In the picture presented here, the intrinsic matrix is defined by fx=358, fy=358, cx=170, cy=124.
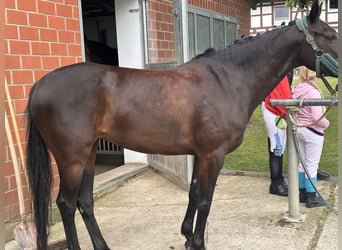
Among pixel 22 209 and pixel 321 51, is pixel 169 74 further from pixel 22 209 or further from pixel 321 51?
pixel 22 209

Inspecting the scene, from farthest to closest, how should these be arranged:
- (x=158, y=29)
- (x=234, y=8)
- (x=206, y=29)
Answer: (x=234, y=8)
(x=206, y=29)
(x=158, y=29)

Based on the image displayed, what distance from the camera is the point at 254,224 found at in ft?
10.9

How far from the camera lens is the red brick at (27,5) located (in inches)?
129

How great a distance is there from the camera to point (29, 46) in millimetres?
3375

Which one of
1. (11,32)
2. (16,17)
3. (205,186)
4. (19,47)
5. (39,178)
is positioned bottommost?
(205,186)

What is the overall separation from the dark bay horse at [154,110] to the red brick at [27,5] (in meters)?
1.14

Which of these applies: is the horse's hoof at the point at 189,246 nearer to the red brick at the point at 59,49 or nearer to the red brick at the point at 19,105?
the red brick at the point at 19,105

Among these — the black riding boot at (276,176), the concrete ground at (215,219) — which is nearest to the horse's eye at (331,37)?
the concrete ground at (215,219)

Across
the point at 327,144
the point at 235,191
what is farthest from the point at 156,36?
the point at 327,144

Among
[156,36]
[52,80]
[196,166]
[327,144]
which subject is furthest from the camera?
[327,144]

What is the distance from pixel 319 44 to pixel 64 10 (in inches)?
101

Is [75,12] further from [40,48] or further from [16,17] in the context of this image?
[16,17]

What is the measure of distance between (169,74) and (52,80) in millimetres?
832

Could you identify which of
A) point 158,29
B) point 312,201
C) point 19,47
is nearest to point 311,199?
point 312,201
